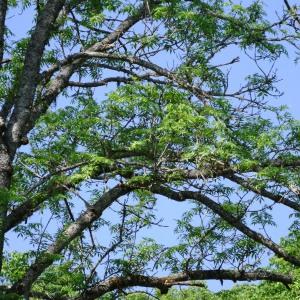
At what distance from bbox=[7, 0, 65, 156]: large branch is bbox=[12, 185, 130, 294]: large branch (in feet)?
3.84

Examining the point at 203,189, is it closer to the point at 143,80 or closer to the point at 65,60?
the point at 143,80

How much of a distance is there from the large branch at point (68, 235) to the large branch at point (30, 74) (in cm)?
117

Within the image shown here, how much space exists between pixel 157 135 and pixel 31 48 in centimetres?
244

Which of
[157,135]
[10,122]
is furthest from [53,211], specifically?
[157,135]

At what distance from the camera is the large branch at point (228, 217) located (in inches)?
337

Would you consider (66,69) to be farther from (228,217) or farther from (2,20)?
(228,217)

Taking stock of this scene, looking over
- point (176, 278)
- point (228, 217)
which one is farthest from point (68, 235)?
point (228, 217)

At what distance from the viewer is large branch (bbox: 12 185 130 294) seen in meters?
7.58

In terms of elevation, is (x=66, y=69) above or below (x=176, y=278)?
above

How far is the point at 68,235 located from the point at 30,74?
2.23 meters

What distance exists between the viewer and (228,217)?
863 centimetres

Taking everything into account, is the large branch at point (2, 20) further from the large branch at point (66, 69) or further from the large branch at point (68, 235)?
the large branch at point (68, 235)

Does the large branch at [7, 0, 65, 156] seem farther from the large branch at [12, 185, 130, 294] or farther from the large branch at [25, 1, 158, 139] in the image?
the large branch at [12, 185, 130, 294]

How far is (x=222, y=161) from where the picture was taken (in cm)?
772
